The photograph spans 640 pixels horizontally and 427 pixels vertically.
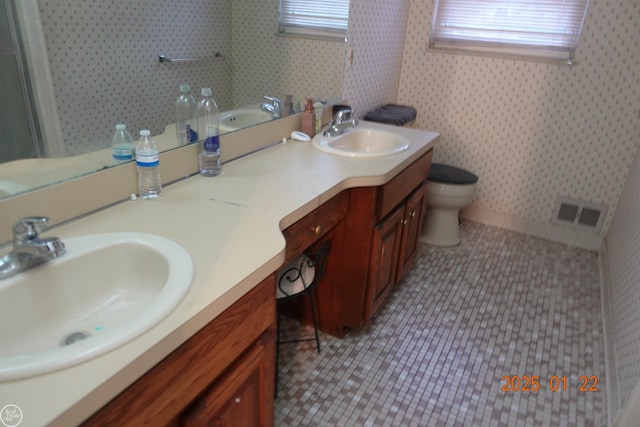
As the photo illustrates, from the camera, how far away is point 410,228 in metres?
2.21

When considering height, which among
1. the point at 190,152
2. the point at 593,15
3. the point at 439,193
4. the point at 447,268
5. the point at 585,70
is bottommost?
the point at 447,268

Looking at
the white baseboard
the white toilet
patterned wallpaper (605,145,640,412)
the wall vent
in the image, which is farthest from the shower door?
the wall vent

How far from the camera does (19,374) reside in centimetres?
65

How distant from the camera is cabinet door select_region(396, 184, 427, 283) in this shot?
6.81 feet

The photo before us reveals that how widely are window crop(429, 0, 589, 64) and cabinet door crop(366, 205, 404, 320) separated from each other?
4.98ft

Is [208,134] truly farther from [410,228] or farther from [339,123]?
[410,228]

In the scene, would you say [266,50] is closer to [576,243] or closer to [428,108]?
[428,108]

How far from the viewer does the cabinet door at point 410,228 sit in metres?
2.07

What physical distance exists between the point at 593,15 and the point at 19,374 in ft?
9.91

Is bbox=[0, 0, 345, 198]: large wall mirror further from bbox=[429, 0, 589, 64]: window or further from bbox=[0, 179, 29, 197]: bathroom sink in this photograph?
bbox=[429, 0, 589, 64]: window

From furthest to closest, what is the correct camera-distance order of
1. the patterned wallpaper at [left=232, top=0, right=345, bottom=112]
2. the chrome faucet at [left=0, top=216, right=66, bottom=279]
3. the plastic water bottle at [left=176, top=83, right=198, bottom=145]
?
the patterned wallpaper at [left=232, top=0, right=345, bottom=112] → the plastic water bottle at [left=176, top=83, right=198, bottom=145] → the chrome faucet at [left=0, top=216, right=66, bottom=279]

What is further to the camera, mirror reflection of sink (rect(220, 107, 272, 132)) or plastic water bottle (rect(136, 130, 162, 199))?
mirror reflection of sink (rect(220, 107, 272, 132))

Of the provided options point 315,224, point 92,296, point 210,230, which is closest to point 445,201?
point 315,224

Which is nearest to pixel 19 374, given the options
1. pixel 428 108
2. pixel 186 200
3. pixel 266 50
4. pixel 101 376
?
pixel 101 376
